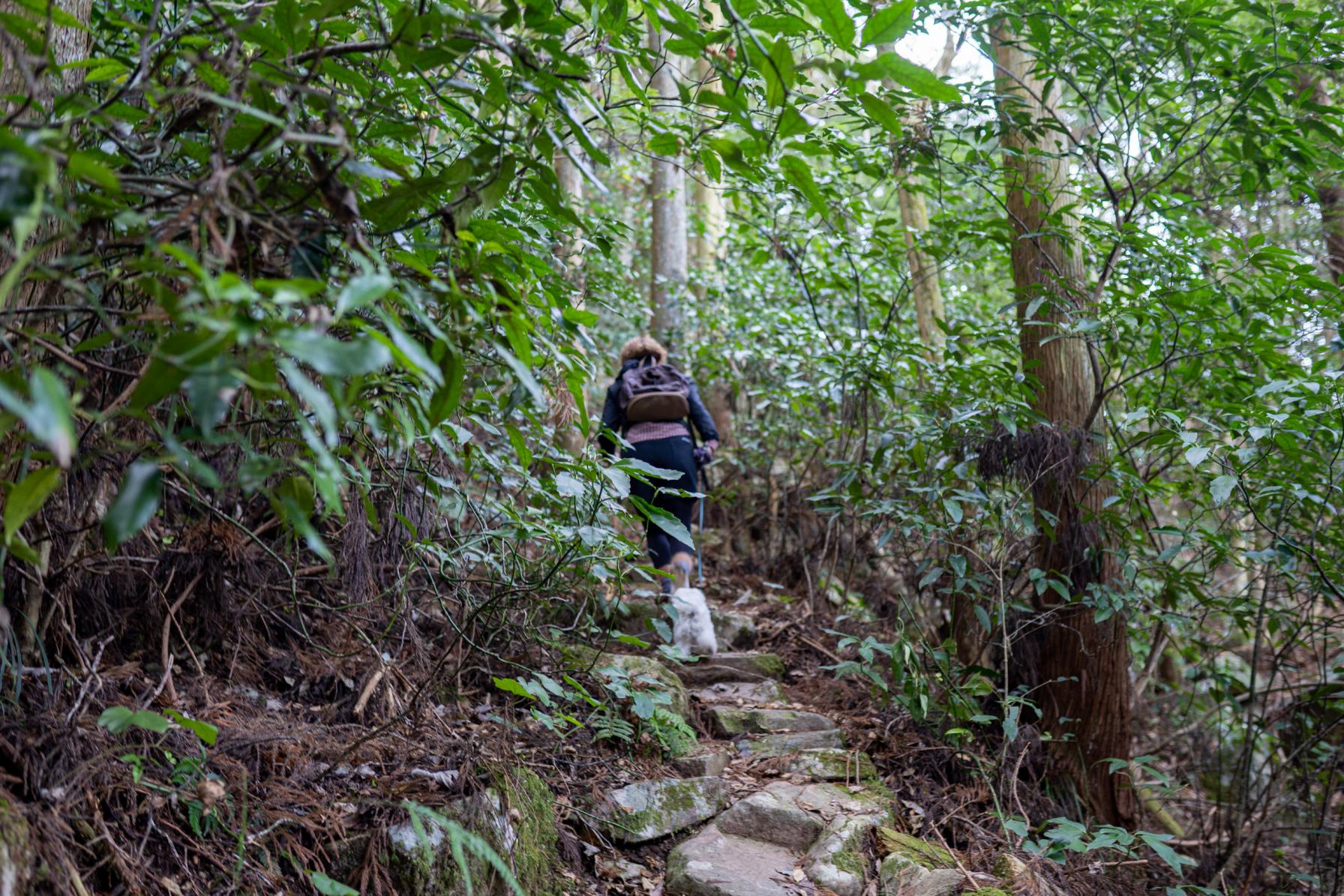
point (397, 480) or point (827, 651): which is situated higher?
point (397, 480)

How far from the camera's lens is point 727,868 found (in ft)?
11.4

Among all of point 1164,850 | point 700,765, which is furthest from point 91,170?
point 1164,850

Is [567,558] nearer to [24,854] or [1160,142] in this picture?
[24,854]

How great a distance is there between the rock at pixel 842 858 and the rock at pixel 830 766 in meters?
0.48

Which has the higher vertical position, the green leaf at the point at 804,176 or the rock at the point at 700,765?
the green leaf at the point at 804,176

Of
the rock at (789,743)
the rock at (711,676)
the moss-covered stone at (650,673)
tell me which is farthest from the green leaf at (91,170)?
the rock at (711,676)

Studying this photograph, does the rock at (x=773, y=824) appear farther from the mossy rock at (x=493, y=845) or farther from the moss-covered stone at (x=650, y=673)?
the mossy rock at (x=493, y=845)

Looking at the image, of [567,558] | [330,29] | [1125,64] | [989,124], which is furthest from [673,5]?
[1125,64]

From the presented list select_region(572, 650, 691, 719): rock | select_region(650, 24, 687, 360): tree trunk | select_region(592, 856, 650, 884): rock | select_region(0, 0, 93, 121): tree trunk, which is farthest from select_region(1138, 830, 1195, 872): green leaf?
select_region(650, 24, 687, 360): tree trunk

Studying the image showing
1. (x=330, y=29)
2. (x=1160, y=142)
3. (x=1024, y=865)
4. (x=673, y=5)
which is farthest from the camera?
(x=1160, y=142)

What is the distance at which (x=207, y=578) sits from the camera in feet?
10.2

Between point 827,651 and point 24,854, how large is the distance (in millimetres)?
4860

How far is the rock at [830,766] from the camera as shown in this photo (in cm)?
440

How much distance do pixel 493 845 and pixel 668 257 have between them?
8.55 m
